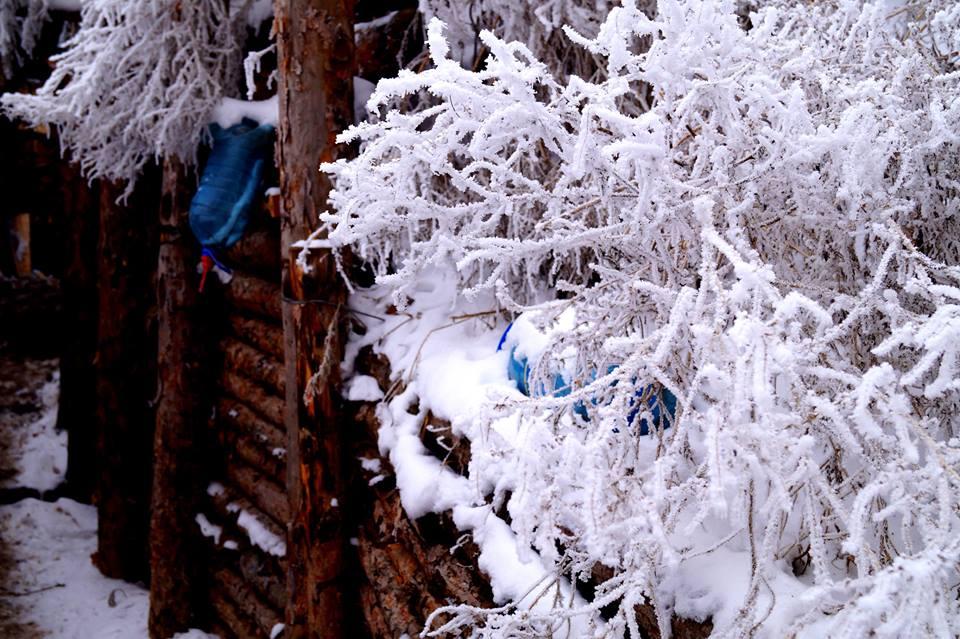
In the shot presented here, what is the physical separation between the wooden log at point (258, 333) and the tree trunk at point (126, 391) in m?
1.22

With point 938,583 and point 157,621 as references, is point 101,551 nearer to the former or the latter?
point 157,621

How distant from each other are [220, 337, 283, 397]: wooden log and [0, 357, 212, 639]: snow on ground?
188cm

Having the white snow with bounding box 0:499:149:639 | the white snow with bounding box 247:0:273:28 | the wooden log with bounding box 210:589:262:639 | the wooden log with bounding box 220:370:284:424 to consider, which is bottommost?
the white snow with bounding box 0:499:149:639

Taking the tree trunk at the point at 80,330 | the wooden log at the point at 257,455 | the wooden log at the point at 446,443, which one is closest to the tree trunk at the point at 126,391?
the tree trunk at the point at 80,330

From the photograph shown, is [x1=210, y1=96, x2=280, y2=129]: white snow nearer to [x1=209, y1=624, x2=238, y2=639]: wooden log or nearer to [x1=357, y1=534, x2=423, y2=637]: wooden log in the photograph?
[x1=357, y1=534, x2=423, y2=637]: wooden log

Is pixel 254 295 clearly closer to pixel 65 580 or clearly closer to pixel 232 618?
pixel 232 618

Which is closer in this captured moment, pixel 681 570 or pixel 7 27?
pixel 681 570

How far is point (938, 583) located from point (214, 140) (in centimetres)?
439

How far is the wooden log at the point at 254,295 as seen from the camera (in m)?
4.44

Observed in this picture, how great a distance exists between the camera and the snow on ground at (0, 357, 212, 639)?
532 cm

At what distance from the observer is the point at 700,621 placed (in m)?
1.62

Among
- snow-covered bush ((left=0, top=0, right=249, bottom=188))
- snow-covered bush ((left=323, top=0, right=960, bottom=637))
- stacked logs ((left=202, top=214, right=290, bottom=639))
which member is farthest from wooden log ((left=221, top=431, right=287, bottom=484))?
snow-covered bush ((left=323, top=0, right=960, bottom=637))

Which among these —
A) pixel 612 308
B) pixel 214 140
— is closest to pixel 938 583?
pixel 612 308

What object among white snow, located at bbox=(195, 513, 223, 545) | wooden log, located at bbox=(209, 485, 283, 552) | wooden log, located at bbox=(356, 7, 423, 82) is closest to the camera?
wooden log, located at bbox=(356, 7, 423, 82)
